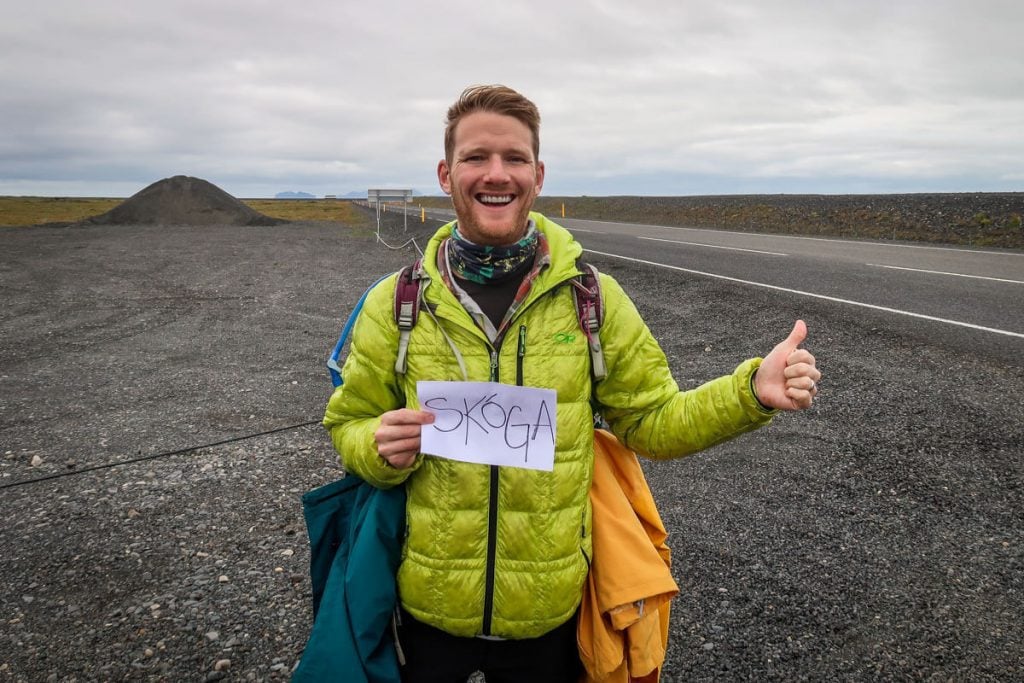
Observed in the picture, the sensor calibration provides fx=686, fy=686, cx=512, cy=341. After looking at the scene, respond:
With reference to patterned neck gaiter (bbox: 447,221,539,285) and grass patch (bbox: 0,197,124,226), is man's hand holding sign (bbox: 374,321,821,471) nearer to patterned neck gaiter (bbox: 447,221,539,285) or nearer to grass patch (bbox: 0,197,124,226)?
patterned neck gaiter (bbox: 447,221,539,285)

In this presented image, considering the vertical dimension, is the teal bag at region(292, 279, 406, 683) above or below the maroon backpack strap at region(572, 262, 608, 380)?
below

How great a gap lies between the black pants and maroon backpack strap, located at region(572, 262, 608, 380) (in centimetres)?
76

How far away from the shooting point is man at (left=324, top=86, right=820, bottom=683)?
5.79ft

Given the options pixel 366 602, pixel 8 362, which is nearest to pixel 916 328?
pixel 366 602

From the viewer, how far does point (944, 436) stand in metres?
4.98

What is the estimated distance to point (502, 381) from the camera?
1.79 m

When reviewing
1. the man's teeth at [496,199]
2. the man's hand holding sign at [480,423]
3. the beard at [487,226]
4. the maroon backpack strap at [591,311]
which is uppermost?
the man's teeth at [496,199]

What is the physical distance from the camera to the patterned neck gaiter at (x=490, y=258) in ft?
5.89

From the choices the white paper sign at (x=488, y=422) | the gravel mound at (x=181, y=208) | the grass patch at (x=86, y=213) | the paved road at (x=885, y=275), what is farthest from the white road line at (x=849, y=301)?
the gravel mound at (x=181, y=208)

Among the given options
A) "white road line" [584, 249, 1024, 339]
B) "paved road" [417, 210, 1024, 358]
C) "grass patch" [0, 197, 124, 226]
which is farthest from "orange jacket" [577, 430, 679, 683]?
"grass patch" [0, 197, 124, 226]

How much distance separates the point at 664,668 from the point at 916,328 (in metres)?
5.99

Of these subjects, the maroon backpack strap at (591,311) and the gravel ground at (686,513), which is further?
the gravel ground at (686,513)

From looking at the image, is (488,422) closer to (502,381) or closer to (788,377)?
(502,381)

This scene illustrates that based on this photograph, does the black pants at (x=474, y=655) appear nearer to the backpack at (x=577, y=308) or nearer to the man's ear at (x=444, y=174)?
the backpack at (x=577, y=308)
